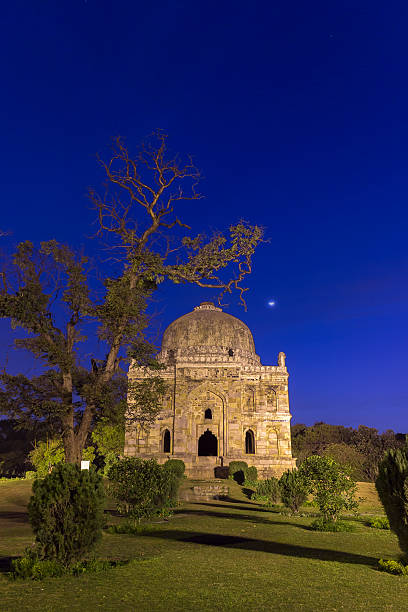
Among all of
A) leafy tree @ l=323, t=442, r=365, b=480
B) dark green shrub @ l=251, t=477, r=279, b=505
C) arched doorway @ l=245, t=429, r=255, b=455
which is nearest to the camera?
dark green shrub @ l=251, t=477, r=279, b=505

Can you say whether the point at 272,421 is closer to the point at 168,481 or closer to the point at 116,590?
the point at 168,481

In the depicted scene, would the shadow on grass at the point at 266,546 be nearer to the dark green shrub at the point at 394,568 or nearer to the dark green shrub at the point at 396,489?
the dark green shrub at the point at 394,568

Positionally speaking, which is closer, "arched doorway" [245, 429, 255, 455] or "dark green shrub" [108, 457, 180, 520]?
"dark green shrub" [108, 457, 180, 520]

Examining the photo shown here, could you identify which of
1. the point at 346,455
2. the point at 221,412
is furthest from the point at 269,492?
the point at 346,455

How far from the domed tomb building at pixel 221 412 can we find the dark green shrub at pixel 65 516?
28843 mm

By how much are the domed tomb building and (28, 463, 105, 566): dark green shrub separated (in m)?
28.8

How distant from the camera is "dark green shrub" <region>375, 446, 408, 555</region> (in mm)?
8461

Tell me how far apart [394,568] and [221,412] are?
3058 centimetres

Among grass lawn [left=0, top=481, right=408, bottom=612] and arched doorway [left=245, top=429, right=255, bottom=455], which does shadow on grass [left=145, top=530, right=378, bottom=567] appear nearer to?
grass lawn [left=0, top=481, right=408, bottom=612]

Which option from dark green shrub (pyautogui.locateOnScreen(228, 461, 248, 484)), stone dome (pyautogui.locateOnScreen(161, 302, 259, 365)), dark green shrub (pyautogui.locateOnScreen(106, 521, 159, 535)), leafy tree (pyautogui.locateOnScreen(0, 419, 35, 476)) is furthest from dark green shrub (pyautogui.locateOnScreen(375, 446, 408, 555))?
leafy tree (pyautogui.locateOnScreen(0, 419, 35, 476))

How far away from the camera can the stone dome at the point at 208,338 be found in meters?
42.2

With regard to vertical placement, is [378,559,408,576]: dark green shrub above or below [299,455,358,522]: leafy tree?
below

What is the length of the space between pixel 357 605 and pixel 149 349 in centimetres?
1111

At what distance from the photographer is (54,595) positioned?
23.0 ft
